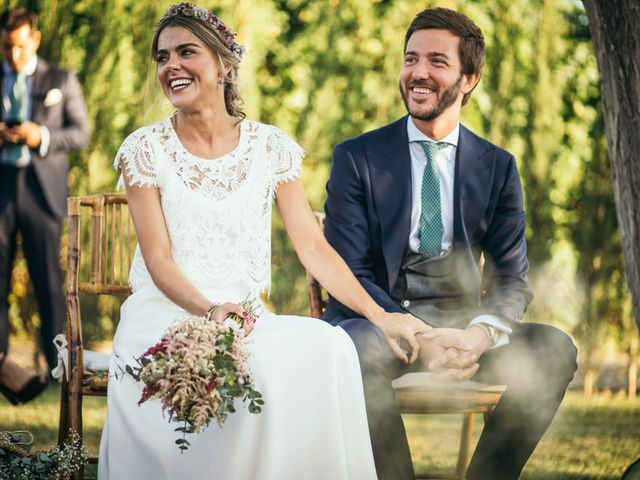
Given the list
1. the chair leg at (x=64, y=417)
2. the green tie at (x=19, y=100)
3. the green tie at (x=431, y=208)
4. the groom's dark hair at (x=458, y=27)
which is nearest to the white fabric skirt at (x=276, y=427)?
the chair leg at (x=64, y=417)

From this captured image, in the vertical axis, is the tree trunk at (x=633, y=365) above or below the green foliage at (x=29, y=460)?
below

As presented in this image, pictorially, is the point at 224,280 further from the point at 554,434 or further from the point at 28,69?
the point at 28,69

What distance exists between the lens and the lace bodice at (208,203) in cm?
377

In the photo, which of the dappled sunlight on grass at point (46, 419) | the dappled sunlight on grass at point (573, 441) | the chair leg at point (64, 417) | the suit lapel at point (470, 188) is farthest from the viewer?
the dappled sunlight on grass at point (46, 419)

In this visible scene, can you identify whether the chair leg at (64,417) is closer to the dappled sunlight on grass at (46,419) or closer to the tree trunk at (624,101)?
the dappled sunlight on grass at (46,419)

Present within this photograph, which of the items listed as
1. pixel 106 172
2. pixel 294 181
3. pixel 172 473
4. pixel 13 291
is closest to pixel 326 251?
pixel 294 181

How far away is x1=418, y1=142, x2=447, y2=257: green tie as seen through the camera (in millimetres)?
3990

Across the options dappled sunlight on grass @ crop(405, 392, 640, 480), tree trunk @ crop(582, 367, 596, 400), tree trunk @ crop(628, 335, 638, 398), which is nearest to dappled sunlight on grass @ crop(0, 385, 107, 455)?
dappled sunlight on grass @ crop(405, 392, 640, 480)

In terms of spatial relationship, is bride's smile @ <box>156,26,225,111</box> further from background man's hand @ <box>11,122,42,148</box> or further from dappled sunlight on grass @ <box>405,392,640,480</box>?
background man's hand @ <box>11,122,42,148</box>

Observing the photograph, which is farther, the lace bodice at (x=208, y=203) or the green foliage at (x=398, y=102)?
the green foliage at (x=398, y=102)

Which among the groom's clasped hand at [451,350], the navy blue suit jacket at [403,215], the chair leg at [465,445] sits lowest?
the chair leg at [465,445]

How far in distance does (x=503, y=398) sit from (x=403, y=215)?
2.50ft

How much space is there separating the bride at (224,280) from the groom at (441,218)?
0.18 meters

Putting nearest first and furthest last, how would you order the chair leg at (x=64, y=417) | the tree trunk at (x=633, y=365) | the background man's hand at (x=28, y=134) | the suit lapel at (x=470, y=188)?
1. the chair leg at (x=64, y=417)
2. the suit lapel at (x=470, y=188)
3. the background man's hand at (x=28, y=134)
4. the tree trunk at (x=633, y=365)
